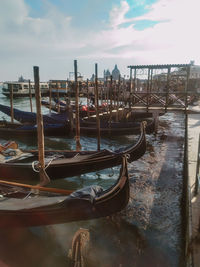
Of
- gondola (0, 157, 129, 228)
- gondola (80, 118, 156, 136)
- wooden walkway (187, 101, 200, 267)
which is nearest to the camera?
wooden walkway (187, 101, 200, 267)

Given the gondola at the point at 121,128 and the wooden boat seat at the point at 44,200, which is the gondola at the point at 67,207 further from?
the gondola at the point at 121,128

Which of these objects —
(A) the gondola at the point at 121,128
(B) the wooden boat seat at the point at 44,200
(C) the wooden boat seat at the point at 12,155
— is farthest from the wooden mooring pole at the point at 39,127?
(A) the gondola at the point at 121,128

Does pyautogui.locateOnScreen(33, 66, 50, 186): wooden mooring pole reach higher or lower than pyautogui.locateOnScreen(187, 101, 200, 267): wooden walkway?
higher

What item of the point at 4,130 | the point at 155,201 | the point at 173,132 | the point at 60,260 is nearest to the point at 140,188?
the point at 155,201

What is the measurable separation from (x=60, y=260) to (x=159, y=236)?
181 centimetres

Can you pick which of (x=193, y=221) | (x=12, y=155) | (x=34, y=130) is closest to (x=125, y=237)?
(x=193, y=221)

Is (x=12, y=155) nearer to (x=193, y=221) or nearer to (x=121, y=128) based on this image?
(x=193, y=221)

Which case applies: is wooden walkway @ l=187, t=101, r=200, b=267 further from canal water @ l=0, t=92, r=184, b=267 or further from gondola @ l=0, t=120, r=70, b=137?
gondola @ l=0, t=120, r=70, b=137

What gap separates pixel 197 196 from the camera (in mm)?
3600

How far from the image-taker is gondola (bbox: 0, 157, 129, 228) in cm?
319

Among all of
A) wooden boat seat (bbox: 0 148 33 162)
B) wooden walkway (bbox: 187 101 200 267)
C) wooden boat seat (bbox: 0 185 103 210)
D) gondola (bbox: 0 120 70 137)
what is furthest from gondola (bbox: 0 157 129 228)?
gondola (bbox: 0 120 70 137)

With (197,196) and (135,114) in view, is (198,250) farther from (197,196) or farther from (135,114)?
(135,114)

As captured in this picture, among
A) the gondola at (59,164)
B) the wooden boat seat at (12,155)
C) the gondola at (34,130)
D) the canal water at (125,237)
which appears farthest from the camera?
the gondola at (34,130)

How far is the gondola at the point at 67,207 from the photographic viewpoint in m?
3.19
